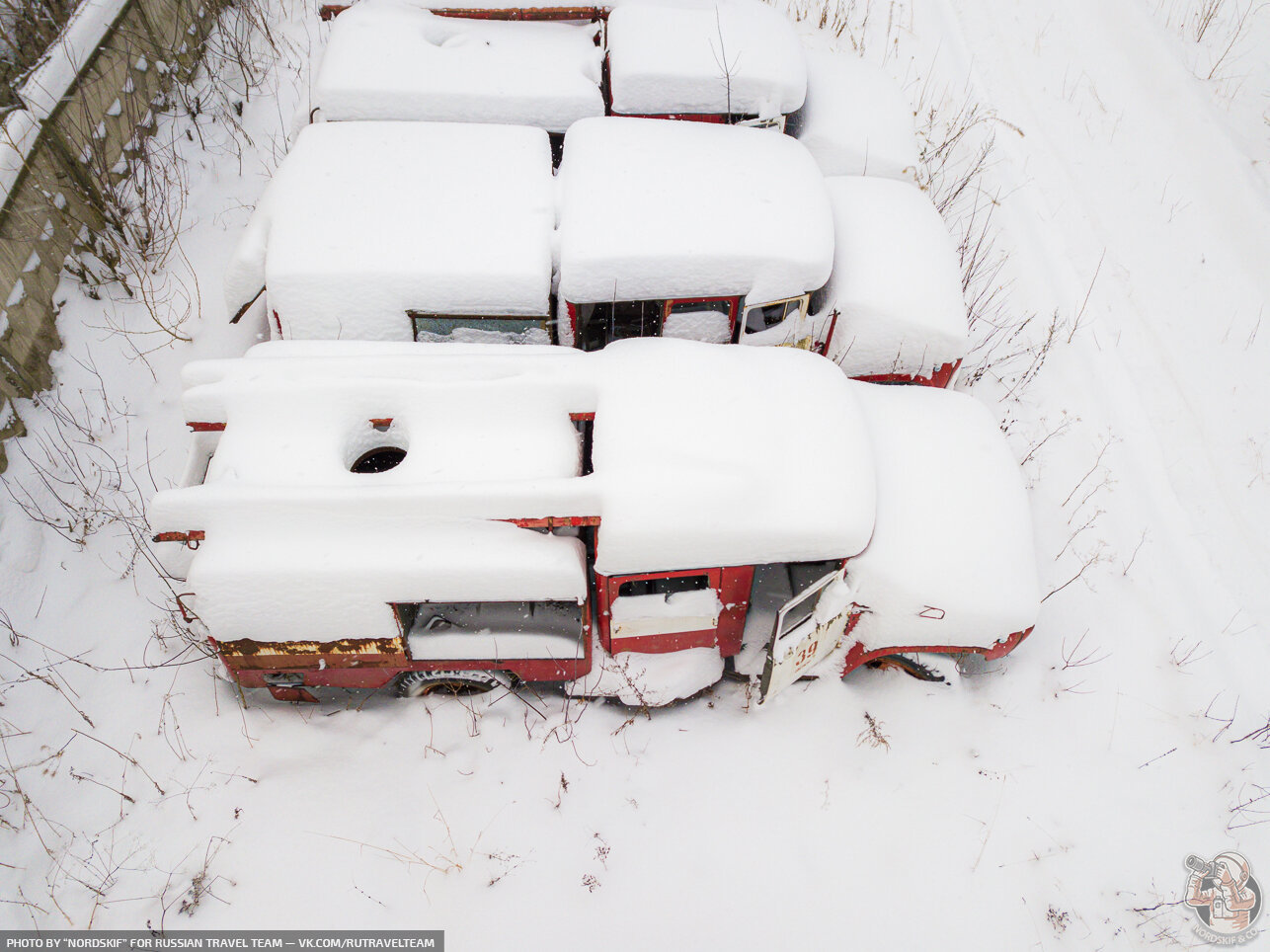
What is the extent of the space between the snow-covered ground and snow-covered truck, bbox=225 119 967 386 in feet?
5.55

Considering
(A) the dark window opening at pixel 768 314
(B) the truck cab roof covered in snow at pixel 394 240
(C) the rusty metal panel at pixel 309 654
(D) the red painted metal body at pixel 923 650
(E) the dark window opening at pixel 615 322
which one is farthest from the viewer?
(A) the dark window opening at pixel 768 314

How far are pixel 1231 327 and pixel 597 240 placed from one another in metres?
6.31

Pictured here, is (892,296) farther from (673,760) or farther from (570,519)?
(673,760)

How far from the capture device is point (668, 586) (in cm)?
418

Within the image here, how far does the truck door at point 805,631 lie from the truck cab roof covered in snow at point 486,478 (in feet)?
0.92

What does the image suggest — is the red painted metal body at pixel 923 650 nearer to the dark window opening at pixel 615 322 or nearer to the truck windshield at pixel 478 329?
the dark window opening at pixel 615 322

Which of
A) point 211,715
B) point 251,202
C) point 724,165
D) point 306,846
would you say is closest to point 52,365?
point 251,202

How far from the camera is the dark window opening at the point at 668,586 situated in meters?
4.14

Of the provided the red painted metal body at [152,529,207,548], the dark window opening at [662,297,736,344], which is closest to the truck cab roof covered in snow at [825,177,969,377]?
the dark window opening at [662,297,736,344]

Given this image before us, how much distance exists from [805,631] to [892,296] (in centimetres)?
265

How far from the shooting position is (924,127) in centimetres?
862

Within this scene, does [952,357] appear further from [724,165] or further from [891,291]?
[724,165]

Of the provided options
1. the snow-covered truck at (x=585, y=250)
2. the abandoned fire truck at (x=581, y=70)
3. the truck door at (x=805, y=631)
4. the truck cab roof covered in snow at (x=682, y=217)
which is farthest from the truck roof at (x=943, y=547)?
the abandoned fire truck at (x=581, y=70)

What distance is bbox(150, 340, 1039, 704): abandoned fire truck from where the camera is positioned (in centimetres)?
370
